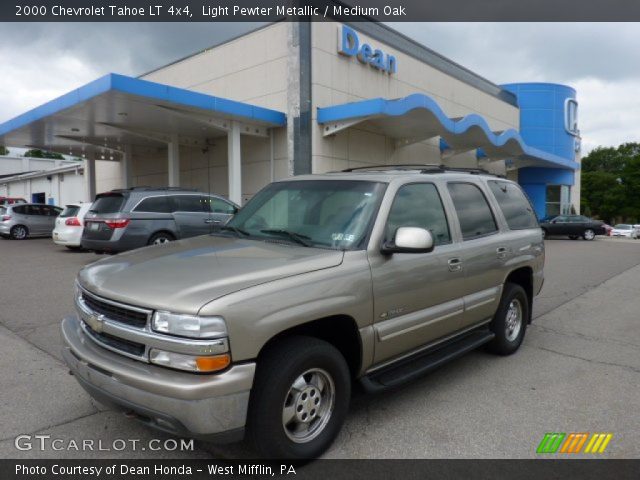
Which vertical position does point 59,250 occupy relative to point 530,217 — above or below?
below

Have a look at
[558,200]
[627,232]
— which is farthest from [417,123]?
[627,232]

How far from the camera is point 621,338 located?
602cm

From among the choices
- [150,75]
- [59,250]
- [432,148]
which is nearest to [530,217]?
[59,250]

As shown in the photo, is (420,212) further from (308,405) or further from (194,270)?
(194,270)

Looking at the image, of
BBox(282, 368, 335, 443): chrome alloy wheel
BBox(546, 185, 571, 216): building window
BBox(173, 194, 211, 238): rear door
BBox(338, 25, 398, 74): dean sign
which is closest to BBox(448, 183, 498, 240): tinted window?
BBox(282, 368, 335, 443): chrome alloy wheel

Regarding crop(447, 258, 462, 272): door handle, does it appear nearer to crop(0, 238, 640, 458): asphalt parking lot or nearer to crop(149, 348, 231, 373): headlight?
crop(0, 238, 640, 458): asphalt parking lot

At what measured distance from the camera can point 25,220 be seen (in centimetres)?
2042

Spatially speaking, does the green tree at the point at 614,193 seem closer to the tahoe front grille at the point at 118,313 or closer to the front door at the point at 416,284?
the front door at the point at 416,284

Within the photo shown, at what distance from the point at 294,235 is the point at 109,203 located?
8.85 m

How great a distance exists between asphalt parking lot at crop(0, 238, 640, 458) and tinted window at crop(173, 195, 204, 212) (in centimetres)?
542

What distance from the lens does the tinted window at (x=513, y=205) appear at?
17.0 ft

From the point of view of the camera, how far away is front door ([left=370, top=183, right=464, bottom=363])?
3386 mm

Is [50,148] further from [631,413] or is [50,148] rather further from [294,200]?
[631,413]

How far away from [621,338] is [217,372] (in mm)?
5529
